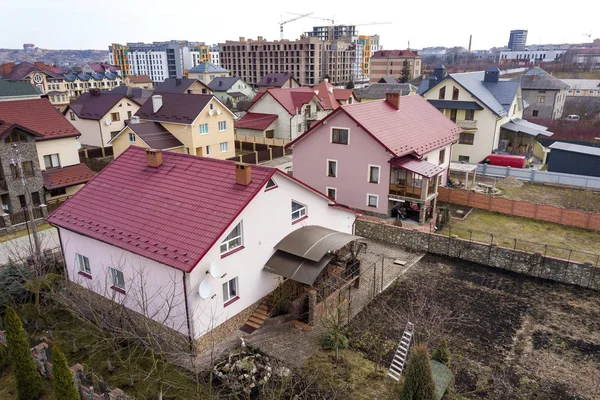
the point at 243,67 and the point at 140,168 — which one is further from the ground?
the point at 243,67

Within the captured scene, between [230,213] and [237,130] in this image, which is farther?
[237,130]

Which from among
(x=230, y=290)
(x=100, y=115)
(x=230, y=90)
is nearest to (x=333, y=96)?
(x=100, y=115)

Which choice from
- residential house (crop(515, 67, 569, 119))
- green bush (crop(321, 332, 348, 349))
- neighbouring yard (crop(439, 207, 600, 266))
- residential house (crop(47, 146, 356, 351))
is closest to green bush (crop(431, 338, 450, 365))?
green bush (crop(321, 332, 348, 349))

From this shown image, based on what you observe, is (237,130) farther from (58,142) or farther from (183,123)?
(58,142)

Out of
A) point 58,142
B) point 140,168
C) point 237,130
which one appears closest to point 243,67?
point 237,130

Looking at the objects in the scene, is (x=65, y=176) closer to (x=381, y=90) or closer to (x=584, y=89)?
(x=381, y=90)

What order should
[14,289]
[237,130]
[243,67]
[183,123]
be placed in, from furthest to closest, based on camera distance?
[243,67] → [237,130] → [183,123] → [14,289]

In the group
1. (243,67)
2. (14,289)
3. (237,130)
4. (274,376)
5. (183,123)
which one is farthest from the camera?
(243,67)
